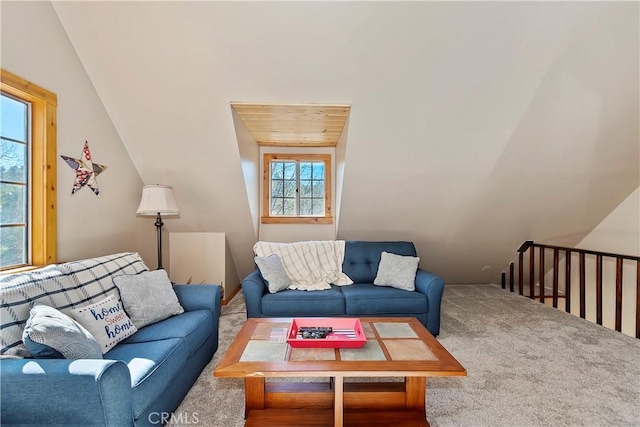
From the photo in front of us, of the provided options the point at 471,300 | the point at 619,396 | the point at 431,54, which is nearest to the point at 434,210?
the point at 471,300

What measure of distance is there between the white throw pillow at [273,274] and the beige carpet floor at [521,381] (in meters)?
0.59

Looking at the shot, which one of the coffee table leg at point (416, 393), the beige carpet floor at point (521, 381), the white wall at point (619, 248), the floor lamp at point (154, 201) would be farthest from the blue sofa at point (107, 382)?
the white wall at point (619, 248)

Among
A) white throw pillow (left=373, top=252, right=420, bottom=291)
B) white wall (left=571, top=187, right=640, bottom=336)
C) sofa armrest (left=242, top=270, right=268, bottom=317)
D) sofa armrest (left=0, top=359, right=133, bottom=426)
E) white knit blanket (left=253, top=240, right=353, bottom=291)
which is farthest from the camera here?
white wall (left=571, top=187, right=640, bottom=336)

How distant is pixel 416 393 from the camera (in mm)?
1680

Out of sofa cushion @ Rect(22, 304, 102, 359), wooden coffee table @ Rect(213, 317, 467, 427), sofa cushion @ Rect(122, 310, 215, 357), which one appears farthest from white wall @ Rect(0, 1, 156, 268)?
wooden coffee table @ Rect(213, 317, 467, 427)

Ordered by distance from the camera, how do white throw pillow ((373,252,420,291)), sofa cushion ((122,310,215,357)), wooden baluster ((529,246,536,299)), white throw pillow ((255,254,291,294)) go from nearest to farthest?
sofa cushion ((122,310,215,357)) → white throw pillow ((255,254,291,294)) → white throw pillow ((373,252,420,291)) → wooden baluster ((529,246,536,299))

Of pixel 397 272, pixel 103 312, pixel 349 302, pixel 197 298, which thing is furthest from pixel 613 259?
pixel 103 312

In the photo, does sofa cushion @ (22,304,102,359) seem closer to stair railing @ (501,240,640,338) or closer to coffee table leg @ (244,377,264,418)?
coffee table leg @ (244,377,264,418)

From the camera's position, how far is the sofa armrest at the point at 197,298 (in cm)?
240

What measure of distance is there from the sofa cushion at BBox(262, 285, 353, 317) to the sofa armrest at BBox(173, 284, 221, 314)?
20.4 inches

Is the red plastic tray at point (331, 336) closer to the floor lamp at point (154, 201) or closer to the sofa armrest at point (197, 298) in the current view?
the sofa armrest at point (197, 298)

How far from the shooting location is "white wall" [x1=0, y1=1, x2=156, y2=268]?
1.95 metres

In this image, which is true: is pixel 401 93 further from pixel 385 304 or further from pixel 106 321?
pixel 106 321

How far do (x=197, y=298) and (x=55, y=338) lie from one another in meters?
1.11
